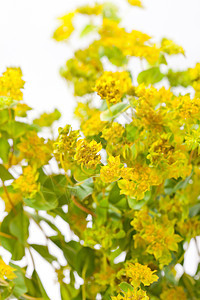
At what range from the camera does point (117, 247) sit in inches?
15.8

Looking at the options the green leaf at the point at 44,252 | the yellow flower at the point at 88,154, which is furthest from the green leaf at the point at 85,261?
the yellow flower at the point at 88,154

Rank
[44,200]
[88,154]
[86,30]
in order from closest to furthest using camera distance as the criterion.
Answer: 1. [88,154]
2. [44,200]
3. [86,30]

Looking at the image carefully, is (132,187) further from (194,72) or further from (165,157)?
(194,72)

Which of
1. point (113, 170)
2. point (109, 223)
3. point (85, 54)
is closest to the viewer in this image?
point (113, 170)

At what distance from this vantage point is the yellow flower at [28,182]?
37cm

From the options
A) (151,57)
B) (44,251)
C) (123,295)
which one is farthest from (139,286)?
(151,57)

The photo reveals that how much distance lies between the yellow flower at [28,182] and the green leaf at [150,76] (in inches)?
5.0

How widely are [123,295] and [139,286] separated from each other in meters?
0.02

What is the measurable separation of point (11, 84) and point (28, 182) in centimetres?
8

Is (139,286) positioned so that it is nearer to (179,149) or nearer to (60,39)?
(179,149)

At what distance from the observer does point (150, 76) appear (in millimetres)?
426

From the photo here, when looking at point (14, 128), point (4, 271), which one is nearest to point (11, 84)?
point (14, 128)

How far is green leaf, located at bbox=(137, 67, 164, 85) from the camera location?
40 cm

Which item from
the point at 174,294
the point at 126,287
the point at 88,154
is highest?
the point at 88,154
